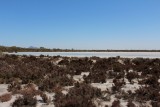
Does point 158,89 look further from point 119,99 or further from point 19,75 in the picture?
point 19,75

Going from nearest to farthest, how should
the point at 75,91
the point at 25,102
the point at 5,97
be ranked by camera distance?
1. the point at 25,102
2. the point at 5,97
3. the point at 75,91

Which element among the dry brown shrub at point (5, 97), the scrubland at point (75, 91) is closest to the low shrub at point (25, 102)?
the scrubland at point (75, 91)

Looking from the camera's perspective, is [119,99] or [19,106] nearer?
[19,106]

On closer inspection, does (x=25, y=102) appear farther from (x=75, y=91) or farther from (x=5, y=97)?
(x=75, y=91)

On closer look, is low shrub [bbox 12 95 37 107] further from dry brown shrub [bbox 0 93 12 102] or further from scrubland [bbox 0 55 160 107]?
dry brown shrub [bbox 0 93 12 102]

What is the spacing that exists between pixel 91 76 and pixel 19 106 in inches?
221

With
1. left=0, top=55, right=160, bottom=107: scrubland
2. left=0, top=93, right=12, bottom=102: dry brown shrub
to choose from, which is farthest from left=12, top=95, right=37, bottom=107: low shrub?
left=0, top=93, right=12, bottom=102: dry brown shrub

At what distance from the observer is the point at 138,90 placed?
1230 centimetres

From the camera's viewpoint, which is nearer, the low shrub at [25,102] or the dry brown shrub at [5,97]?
the low shrub at [25,102]

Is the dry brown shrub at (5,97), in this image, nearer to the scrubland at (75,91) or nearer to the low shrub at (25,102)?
the scrubland at (75,91)

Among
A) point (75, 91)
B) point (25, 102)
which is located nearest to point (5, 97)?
point (25, 102)

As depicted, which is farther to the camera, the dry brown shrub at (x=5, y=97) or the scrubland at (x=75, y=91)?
the dry brown shrub at (x=5, y=97)

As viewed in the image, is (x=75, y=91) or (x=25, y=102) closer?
(x=25, y=102)

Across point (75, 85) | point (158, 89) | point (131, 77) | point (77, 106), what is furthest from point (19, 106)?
point (131, 77)
